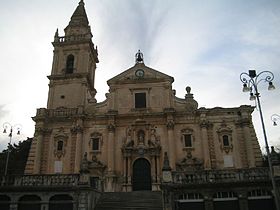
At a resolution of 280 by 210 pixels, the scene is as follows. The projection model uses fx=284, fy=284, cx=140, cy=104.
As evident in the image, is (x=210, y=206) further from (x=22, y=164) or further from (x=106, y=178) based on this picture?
(x=22, y=164)

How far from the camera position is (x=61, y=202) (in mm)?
16969

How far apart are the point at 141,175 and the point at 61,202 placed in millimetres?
10583

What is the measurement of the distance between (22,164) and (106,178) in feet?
62.7

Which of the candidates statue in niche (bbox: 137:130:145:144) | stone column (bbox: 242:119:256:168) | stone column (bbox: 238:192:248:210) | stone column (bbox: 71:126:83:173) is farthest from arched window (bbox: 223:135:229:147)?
stone column (bbox: 71:126:83:173)

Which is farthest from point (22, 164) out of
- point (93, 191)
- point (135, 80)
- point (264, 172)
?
point (264, 172)

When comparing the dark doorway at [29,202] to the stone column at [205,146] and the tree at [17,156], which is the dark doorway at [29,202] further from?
the tree at [17,156]

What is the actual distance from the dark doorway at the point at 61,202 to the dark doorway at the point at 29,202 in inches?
32.8

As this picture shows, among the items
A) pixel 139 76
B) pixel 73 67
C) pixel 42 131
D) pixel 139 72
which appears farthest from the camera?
pixel 73 67

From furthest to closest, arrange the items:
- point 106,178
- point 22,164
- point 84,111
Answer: point 22,164 < point 84,111 < point 106,178

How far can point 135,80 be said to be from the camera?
98.9ft

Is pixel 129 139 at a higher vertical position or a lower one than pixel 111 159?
higher

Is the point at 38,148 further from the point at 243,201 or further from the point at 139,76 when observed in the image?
the point at 243,201

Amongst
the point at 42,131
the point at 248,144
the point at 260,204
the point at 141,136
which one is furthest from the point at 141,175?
the point at 260,204

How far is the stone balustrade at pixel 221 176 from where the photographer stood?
622 inches
